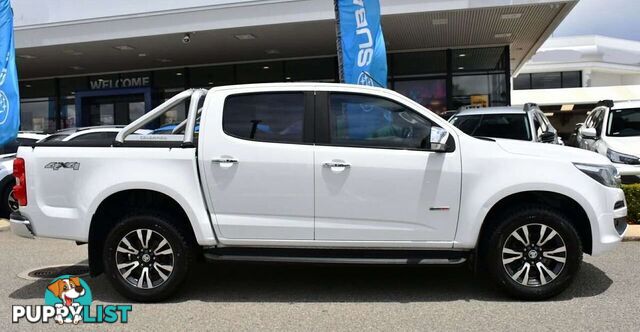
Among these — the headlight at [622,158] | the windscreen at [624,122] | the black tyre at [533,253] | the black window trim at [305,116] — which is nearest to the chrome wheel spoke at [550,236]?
the black tyre at [533,253]

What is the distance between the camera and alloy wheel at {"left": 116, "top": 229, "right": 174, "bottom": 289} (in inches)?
204

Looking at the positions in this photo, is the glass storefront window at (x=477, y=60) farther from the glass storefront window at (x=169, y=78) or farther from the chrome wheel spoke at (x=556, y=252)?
the chrome wheel spoke at (x=556, y=252)

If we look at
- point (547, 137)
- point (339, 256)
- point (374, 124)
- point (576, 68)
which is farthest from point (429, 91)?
point (576, 68)

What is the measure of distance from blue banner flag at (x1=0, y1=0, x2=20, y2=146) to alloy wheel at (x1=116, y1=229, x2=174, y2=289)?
5.77 metres

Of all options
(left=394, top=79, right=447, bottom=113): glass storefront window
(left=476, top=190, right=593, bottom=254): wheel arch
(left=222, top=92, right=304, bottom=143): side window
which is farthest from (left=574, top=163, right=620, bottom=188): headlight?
(left=394, top=79, right=447, bottom=113): glass storefront window

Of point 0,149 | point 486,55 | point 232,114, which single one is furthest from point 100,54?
point 232,114

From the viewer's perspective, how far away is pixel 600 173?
5.05 m

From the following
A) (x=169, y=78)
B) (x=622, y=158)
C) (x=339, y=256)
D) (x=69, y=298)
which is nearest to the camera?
(x=339, y=256)

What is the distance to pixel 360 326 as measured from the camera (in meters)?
4.52

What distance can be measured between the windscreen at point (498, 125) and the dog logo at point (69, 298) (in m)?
6.50

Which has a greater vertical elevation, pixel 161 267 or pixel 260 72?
pixel 260 72

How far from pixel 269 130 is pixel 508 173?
Answer: 2184mm

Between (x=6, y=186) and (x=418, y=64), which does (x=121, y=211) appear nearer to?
(x=6, y=186)

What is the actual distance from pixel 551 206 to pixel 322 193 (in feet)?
7.02
